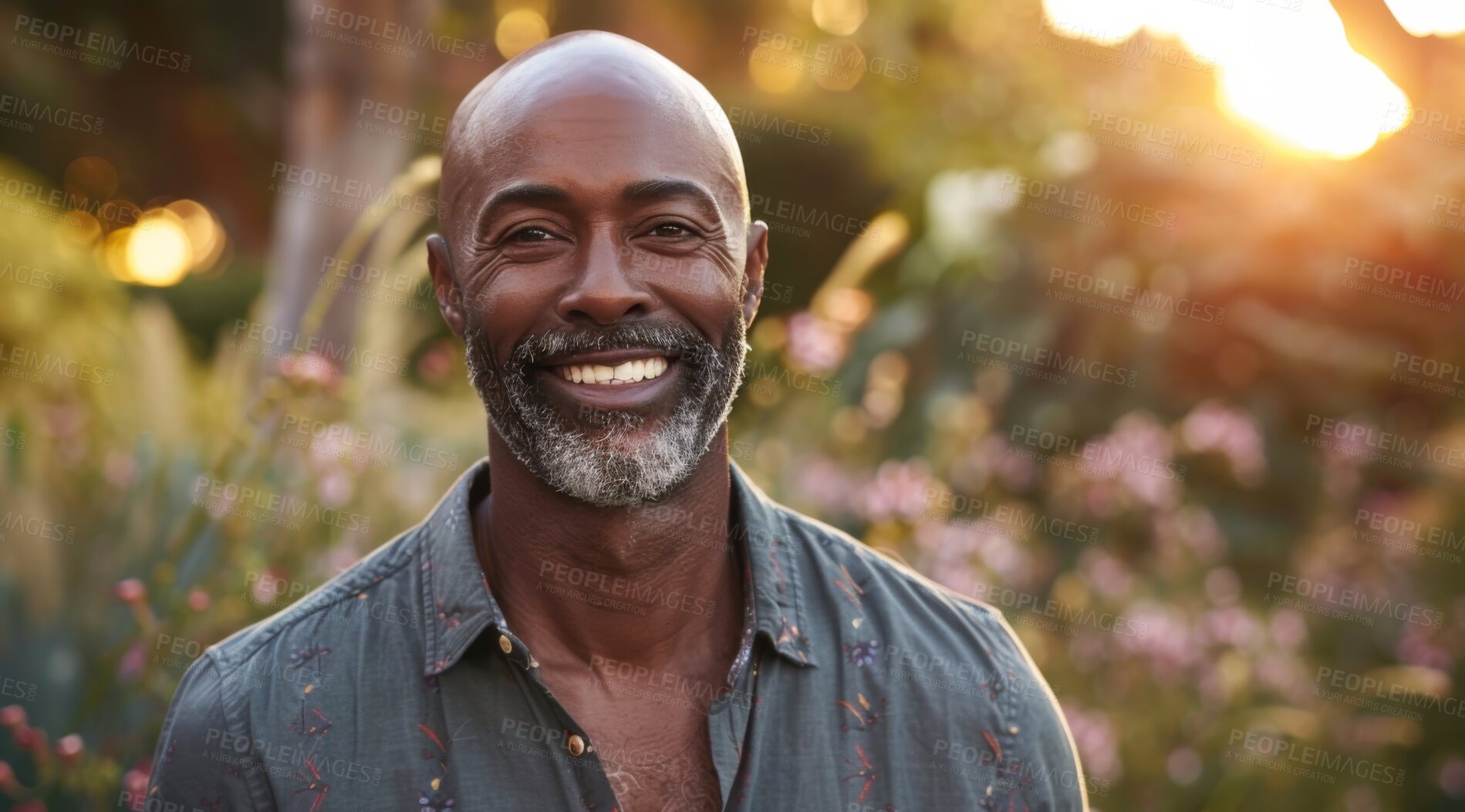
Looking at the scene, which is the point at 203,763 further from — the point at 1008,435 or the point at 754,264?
the point at 1008,435

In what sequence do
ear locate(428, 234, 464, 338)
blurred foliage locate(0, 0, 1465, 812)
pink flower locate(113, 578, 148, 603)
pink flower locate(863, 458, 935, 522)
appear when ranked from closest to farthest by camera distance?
ear locate(428, 234, 464, 338)
pink flower locate(113, 578, 148, 603)
blurred foliage locate(0, 0, 1465, 812)
pink flower locate(863, 458, 935, 522)

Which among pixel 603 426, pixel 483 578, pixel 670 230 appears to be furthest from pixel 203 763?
pixel 670 230

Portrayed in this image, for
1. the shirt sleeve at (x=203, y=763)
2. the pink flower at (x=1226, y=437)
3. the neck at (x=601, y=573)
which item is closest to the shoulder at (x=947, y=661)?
the neck at (x=601, y=573)

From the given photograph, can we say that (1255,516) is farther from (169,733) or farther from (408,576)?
(169,733)

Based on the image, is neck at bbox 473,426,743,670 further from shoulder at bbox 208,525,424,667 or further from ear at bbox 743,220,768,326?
ear at bbox 743,220,768,326

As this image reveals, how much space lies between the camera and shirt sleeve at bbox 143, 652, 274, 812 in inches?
77.8

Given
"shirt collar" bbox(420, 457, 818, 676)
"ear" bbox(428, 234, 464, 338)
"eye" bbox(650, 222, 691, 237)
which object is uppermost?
"eye" bbox(650, 222, 691, 237)

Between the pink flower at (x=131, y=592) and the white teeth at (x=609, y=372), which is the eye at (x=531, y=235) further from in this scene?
the pink flower at (x=131, y=592)

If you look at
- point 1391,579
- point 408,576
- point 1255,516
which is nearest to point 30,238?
point 408,576

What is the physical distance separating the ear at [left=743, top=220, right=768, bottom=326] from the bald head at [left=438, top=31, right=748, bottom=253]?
3.7 inches

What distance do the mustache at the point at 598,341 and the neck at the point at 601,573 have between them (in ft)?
0.73

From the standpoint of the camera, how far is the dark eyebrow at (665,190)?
6.84 ft

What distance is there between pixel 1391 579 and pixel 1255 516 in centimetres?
70

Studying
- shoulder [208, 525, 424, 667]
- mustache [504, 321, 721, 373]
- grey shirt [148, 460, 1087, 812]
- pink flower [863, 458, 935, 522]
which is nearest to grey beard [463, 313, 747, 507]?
mustache [504, 321, 721, 373]
